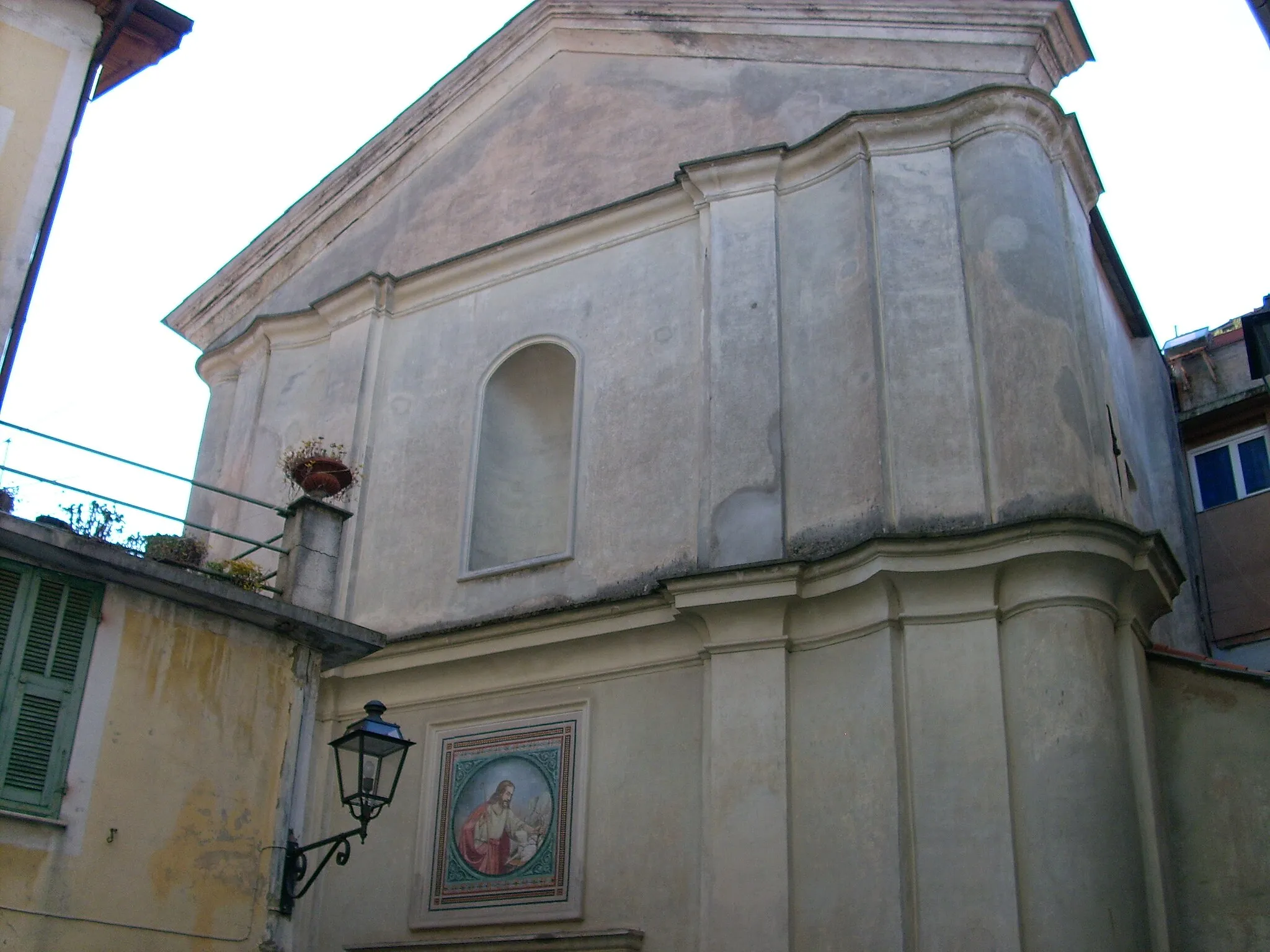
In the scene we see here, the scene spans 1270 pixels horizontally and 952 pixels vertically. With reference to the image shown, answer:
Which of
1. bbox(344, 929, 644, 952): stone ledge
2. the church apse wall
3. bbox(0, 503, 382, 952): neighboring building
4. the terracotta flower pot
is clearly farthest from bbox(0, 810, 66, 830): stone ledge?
the church apse wall

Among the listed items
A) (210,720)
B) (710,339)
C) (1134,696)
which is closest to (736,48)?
(710,339)

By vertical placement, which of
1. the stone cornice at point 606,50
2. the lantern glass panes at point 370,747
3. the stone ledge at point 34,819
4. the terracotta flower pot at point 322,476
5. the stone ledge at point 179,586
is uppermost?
the stone cornice at point 606,50

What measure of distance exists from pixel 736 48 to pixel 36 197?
8.34 metres

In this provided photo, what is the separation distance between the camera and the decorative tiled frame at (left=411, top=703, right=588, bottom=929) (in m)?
13.1

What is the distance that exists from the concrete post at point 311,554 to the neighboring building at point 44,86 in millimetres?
2435

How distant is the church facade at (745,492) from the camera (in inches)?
452

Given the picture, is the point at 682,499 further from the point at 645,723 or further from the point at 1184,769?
the point at 1184,769

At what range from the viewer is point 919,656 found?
11883mm

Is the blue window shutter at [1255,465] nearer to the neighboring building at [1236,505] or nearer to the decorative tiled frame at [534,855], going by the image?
the neighboring building at [1236,505]

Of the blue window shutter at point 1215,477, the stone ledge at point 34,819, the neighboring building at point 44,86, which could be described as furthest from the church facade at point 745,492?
the neighboring building at point 44,86

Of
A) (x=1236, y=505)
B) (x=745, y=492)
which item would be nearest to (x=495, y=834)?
(x=745, y=492)

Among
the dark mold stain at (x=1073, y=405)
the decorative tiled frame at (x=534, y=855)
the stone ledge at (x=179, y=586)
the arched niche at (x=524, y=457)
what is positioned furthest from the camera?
the arched niche at (x=524, y=457)

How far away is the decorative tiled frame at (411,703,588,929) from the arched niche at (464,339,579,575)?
6.46 ft

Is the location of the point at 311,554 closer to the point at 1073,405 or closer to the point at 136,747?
the point at 136,747
